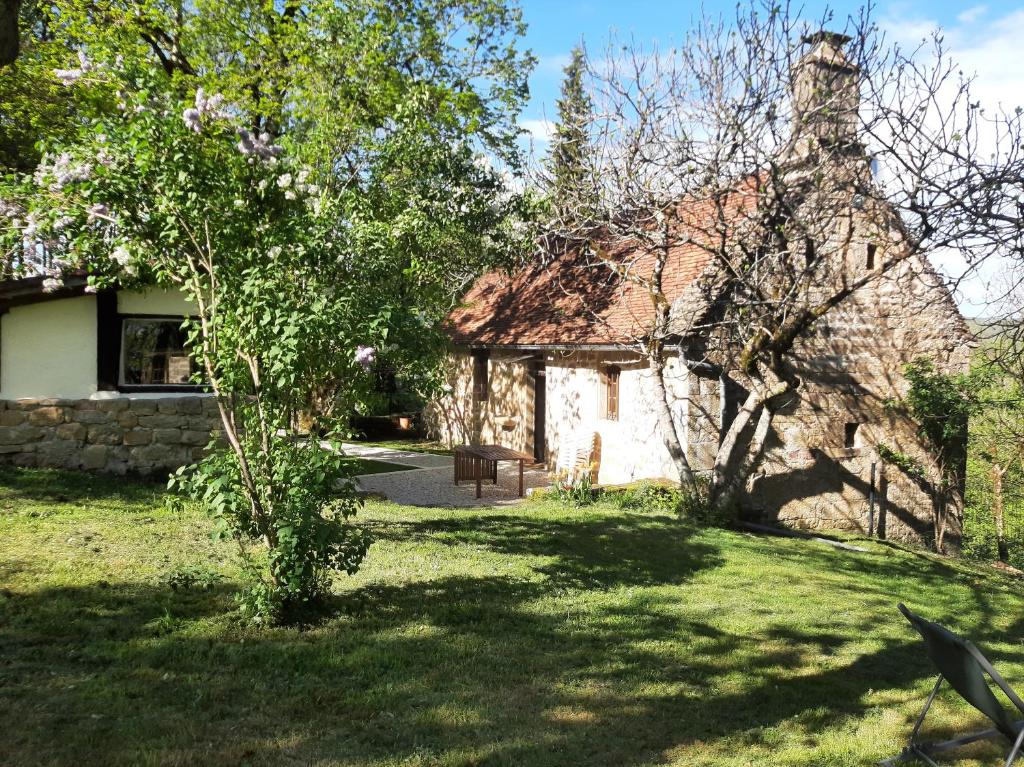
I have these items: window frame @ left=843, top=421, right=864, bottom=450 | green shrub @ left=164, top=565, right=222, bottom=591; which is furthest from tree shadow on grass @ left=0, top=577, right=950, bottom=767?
window frame @ left=843, top=421, right=864, bottom=450

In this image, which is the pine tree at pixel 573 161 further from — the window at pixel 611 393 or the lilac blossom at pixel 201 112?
the lilac blossom at pixel 201 112

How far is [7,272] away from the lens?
1426 centimetres

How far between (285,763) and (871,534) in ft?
47.7

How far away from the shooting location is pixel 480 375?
2017 centimetres

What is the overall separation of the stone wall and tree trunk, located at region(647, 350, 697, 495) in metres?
6.92

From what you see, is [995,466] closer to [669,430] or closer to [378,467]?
[669,430]

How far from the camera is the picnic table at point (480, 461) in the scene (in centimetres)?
1365

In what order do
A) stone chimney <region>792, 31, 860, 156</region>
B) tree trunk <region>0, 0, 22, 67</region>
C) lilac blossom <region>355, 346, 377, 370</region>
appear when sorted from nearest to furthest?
1. tree trunk <region>0, 0, 22, 67</region>
2. lilac blossom <region>355, 346, 377, 370</region>
3. stone chimney <region>792, 31, 860, 156</region>

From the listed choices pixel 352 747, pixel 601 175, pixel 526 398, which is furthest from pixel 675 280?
pixel 352 747

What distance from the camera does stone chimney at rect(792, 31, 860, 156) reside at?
1034cm

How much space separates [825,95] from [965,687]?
8.23 metres

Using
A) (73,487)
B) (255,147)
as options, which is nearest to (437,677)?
(255,147)

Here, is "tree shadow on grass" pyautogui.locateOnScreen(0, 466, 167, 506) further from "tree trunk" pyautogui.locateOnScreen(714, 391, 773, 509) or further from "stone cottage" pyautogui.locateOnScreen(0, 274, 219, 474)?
"tree trunk" pyautogui.locateOnScreen(714, 391, 773, 509)

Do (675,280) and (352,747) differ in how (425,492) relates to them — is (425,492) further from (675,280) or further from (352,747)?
(352,747)
